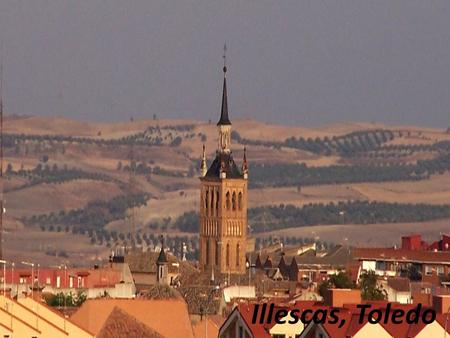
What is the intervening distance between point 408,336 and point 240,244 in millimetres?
106905

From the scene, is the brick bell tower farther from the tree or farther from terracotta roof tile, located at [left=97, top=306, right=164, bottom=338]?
terracotta roof tile, located at [left=97, top=306, right=164, bottom=338]

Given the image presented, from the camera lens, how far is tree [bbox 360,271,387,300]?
86.2 metres

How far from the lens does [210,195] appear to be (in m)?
161

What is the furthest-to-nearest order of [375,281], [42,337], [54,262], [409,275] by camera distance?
1. [54,262]
2. [409,275]
3. [375,281]
4. [42,337]

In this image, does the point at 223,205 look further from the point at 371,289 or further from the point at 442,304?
the point at 442,304

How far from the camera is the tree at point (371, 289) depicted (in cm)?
8625

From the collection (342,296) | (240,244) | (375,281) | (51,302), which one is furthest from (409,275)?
(342,296)

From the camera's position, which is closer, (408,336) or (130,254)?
(408,336)

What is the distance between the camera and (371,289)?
9469cm

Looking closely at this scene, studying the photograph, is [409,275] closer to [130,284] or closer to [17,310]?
[130,284]

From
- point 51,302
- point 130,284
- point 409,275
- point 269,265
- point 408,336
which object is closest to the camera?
point 408,336

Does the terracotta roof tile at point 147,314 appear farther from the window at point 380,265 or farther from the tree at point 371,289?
the window at point 380,265

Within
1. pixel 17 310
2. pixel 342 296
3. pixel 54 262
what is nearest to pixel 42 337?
pixel 17 310

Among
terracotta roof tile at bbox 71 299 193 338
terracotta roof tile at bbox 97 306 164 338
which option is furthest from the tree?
terracotta roof tile at bbox 97 306 164 338
